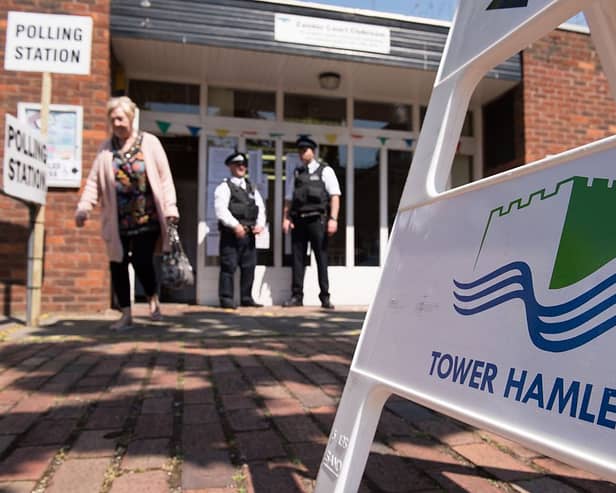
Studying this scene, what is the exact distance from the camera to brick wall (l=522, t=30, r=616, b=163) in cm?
650

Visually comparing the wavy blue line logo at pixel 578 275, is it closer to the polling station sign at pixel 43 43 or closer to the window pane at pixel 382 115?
the polling station sign at pixel 43 43

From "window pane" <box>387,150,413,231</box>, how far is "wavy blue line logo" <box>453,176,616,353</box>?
254 inches

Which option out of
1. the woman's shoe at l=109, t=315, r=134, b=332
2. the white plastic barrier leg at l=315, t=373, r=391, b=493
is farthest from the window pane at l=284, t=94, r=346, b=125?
the white plastic barrier leg at l=315, t=373, r=391, b=493

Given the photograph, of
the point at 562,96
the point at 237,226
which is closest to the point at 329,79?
the point at 237,226

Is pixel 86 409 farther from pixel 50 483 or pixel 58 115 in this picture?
pixel 58 115

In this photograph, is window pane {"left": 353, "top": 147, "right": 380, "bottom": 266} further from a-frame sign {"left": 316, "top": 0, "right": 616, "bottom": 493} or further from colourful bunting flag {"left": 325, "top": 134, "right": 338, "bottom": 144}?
a-frame sign {"left": 316, "top": 0, "right": 616, "bottom": 493}

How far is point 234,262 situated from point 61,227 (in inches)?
73.1

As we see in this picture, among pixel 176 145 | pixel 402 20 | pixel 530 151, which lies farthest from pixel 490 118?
pixel 176 145

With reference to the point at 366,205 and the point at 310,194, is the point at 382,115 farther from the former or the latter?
the point at 310,194

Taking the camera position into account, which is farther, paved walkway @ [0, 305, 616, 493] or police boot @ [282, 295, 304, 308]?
police boot @ [282, 295, 304, 308]

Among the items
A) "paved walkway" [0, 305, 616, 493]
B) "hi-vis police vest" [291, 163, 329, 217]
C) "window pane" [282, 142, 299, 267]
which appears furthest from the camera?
"window pane" [282, 142, 299, 267]

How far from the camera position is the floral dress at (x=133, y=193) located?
3979mm

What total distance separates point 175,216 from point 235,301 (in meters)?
2.69

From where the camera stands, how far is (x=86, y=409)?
7.16ft
